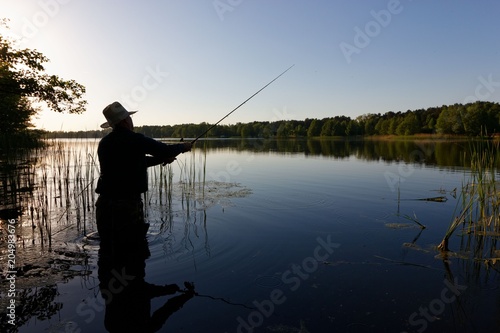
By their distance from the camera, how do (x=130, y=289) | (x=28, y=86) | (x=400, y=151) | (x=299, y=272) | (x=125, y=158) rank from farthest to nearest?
(x=400, y=151) → (x=28, y=86) → (x=299, y=272) → (x=130, y=289) → (x=125, y=158)

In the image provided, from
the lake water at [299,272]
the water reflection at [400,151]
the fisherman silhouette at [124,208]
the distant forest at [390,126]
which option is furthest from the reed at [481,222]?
the distant forest at [390,126]

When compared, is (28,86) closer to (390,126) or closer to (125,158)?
(125,158)

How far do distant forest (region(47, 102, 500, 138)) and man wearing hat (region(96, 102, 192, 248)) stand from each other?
3812 centimetres

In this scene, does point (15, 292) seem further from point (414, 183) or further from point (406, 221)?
point (414, 183)

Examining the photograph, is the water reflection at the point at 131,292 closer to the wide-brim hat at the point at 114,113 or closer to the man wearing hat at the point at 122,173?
the man wearing hat at the point at 122,173

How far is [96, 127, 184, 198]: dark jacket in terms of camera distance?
4.54 meters

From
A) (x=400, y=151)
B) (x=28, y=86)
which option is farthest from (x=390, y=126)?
(x=28, y=86)

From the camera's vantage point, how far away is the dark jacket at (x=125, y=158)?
4543 mm

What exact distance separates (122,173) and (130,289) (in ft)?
5.82

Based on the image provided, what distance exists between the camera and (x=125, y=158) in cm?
457

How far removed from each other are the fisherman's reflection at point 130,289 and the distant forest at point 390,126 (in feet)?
124

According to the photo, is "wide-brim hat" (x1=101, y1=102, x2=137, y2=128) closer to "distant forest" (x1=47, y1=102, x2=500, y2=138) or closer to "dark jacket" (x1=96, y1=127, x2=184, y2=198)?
"dark jacket" (x1=96, y1=127, x2=184, y2=198)

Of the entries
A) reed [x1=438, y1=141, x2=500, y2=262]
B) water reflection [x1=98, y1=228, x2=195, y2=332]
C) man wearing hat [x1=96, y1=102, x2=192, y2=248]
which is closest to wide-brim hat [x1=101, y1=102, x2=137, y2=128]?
man wearing hat [x1=96, y1=102, x2=192, y2=248]

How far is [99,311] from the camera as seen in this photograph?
411 cm
